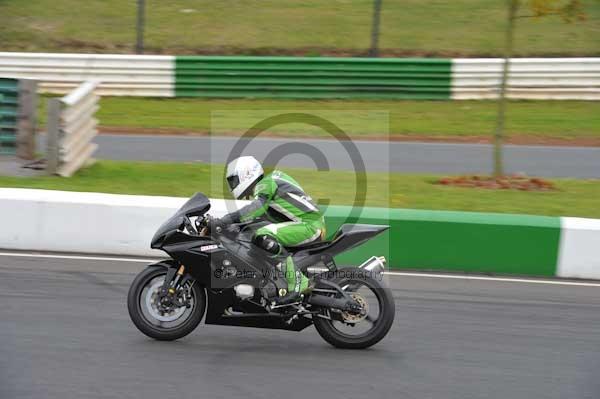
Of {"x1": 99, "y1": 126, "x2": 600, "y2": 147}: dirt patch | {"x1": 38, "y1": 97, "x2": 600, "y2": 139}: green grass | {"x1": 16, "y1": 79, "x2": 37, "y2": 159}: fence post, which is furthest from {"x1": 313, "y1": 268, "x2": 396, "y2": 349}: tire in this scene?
{"x1": 38, "y1": 97, "x2": 600, "y2": 139}: green grass

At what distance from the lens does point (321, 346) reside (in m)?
6.89

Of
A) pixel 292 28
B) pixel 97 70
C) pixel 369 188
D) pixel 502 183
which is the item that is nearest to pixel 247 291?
pixel 369 188

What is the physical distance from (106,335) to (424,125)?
11935 millimetres

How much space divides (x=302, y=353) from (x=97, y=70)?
550 inches

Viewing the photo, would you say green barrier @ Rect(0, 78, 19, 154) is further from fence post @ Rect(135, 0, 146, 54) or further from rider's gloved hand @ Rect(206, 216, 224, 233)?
fence post @ Rect(135, 0, 146, 54)

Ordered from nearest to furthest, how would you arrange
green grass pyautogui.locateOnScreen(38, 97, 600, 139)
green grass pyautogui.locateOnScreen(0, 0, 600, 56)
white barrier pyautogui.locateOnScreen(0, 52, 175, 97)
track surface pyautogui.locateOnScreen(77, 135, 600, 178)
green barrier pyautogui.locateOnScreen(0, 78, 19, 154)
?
green barrier pyautogui.locateOnScreen(0, 78, 19, 154), track surface pyautogui.locateOnScreen(77, 135, 600, 178), green grass pyautogui.locateOnScreen(38, 97, 600, 139), white barrier pyautogui.locateOnScreen(0, 52, 175, 97), green grass pyautogui.locateOnScreen(0, 0, 600, 56)

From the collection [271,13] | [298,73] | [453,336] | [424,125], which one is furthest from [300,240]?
[271,13]

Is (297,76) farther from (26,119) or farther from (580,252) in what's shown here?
(580,252)

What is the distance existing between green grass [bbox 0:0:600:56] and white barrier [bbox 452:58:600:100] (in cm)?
223

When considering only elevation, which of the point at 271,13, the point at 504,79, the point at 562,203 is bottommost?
the point at 562,203

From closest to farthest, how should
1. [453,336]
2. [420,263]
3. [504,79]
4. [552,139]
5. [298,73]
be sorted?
[453,336]
[420,263]
[504,79]
[552,139]
[298,73]

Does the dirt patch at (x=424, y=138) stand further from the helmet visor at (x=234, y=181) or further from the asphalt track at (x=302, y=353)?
the helmet visor at (x=234, y=181)

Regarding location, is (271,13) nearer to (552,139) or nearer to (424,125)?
(424,125)

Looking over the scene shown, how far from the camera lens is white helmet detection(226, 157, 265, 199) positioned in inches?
258
